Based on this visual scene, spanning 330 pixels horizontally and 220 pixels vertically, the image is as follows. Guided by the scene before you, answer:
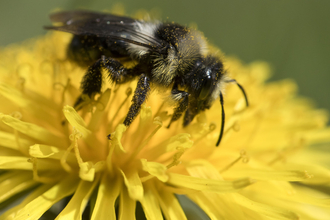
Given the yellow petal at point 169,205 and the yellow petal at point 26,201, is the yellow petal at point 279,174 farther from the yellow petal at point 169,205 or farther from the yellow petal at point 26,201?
the yellow petal at point 26,201

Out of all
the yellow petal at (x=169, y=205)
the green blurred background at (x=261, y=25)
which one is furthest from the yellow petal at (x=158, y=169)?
the green blurred background at (x=261, y=25)

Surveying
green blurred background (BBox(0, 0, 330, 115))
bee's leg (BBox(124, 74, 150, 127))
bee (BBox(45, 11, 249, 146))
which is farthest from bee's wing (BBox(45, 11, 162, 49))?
green blurred background (BBox(0, 0, 330, 115))

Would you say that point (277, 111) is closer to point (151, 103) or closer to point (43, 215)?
point (151, 103)

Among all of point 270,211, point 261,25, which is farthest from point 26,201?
point 261,25

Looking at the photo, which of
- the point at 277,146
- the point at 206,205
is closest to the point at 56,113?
the point at 206,205

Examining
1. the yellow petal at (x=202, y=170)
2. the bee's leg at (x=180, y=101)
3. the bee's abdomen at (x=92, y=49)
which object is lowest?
the yellow petal at (x=202, y=170)

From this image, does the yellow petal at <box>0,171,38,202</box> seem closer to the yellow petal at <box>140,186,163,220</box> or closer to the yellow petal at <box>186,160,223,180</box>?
the yellow petal at <box>140,186,163,220</box>

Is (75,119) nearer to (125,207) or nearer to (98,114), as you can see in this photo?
(98,114)
